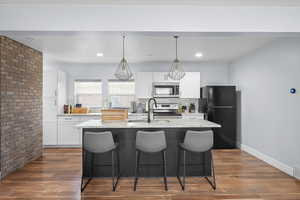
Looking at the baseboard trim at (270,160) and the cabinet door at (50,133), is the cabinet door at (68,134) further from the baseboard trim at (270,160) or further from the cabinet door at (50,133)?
the baseboard trim at (270,160)

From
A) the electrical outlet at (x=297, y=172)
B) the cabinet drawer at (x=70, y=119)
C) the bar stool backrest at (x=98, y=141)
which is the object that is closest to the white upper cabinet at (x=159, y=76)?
the cabinet drawer at (x=70, y=119)

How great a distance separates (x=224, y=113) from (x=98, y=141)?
3.54 meters

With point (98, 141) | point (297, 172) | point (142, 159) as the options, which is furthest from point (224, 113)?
point (98, 141)

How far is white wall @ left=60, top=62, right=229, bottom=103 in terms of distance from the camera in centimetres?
612

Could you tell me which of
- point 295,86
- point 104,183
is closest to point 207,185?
point 104,183

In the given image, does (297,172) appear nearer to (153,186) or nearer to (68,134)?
(153,186)

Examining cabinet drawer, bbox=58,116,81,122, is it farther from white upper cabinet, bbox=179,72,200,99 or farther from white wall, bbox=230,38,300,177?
white wall, bbox=230,38,300,177

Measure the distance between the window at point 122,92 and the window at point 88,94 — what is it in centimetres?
36

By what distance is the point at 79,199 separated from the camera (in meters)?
2.70

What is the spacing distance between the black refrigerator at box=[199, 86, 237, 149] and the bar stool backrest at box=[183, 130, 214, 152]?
95.3 inches

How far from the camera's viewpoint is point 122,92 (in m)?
6.19

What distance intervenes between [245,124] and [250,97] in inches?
27.7

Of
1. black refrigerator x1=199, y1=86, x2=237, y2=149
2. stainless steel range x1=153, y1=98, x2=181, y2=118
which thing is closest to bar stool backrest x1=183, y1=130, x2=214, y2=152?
black refrigerator x1=199, y1=86, x2=237, y2=149

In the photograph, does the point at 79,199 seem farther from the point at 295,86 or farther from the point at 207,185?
the point at 295,86
